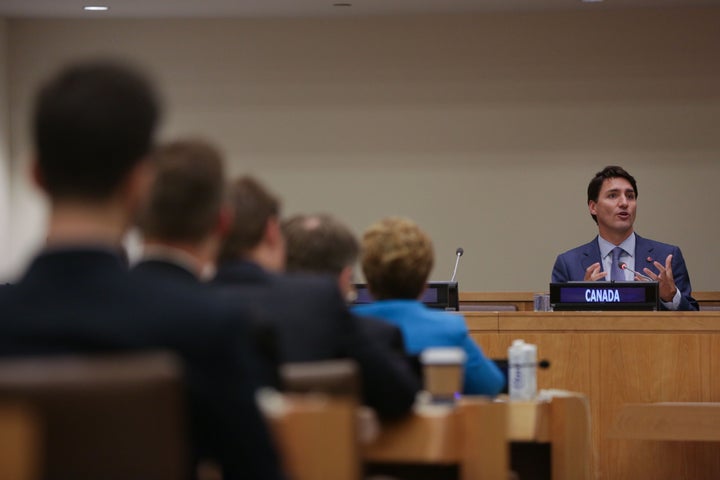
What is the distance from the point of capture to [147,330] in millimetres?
1408

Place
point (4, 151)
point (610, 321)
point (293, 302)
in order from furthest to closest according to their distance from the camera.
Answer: point (4, 151) → point (610, 321) → point (293, 302)

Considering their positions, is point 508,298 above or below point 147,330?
below

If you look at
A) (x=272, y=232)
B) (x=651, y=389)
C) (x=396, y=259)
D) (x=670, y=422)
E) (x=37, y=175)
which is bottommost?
(x=670, y=422)

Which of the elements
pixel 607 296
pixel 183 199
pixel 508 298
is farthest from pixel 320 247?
pixel 508 298

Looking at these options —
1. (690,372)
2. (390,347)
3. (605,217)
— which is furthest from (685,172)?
(390,347)

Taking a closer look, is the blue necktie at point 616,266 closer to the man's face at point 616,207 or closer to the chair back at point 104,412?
the man's face at point 616,207

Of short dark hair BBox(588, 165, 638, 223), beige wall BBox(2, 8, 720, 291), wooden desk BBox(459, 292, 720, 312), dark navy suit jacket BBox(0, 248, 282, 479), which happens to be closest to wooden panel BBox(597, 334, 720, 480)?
short dark hair BBox(588, 165, 638, 223)

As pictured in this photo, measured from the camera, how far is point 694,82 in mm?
9125

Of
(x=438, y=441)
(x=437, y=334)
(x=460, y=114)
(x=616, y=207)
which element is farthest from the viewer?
(x=460, y=114)

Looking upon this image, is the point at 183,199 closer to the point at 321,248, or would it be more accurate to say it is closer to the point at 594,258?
the point at 321,248

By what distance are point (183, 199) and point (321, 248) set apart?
1305 mm

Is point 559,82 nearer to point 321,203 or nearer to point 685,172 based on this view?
point 685,172

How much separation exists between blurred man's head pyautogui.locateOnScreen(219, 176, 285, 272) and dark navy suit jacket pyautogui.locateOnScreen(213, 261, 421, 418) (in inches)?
2.2

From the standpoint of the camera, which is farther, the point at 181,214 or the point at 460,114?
the point at 460,114
